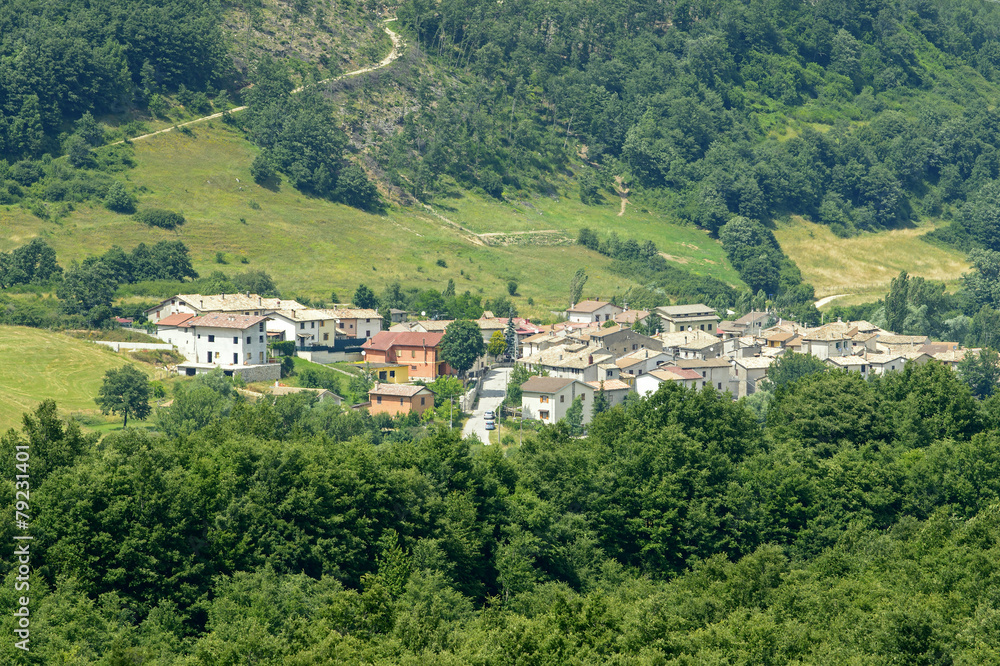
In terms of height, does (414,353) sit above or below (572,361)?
below

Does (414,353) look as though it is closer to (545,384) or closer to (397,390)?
(397,390)

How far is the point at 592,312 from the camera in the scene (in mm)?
110688

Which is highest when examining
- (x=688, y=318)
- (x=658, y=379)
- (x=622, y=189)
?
(x=622, y=189)

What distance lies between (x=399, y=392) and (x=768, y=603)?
42.6m

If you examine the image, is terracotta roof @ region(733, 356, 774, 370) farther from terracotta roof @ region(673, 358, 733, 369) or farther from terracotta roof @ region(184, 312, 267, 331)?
terracotta roof @ region(184, 312, 267, 331)

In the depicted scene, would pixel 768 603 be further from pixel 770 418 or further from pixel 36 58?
pixel 36 58

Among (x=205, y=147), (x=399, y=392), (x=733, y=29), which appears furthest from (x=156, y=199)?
(x=733, y=29)

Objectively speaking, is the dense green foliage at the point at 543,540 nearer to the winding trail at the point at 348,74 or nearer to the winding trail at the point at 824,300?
the winding trail at the point at 824,300

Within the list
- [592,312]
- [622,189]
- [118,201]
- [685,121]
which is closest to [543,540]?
[592,312]

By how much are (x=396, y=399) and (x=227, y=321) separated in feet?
51.6

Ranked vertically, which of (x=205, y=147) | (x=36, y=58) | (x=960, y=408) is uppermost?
(x=36, y=58)

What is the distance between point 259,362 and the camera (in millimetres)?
87812

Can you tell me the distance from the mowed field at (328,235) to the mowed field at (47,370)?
2369 centimetres

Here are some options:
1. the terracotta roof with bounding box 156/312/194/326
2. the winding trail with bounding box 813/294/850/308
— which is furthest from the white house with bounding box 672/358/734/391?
the winding trail with bounding box 813/294/850/308
